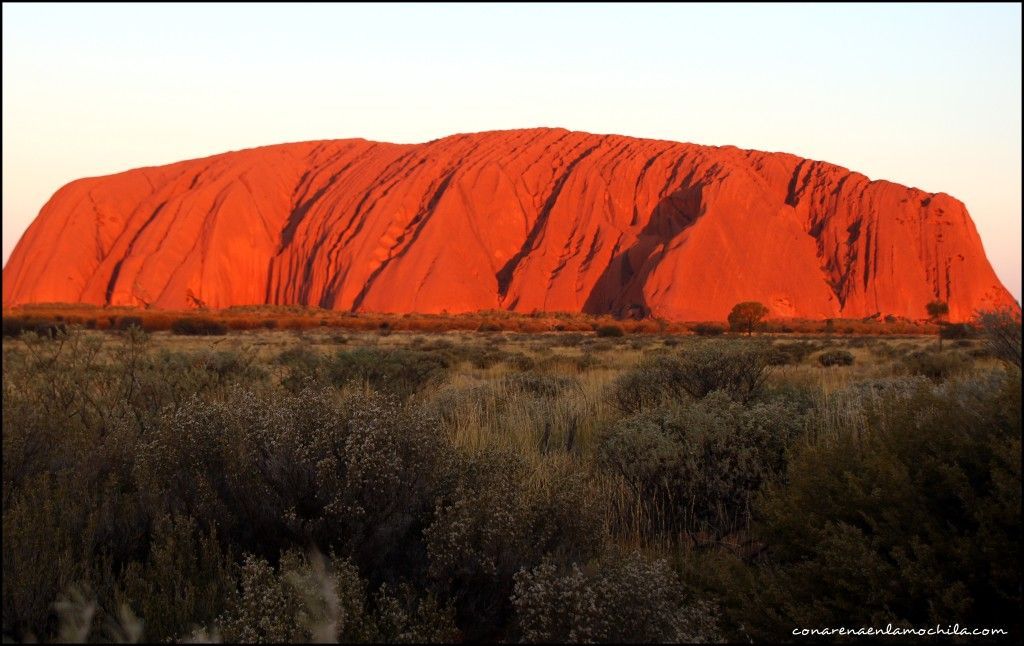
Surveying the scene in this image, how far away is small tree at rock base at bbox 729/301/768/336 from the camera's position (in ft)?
159

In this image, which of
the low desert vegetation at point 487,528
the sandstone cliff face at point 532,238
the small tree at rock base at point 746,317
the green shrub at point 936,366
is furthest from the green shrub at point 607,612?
the sandstone cliff face at point 532,238

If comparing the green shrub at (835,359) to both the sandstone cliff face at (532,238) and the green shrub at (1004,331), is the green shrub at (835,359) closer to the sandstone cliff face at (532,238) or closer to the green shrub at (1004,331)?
the green shrub at (1004,331)

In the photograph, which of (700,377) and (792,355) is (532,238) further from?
(700,377)

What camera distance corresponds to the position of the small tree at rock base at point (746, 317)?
48481 mm

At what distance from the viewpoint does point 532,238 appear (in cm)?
7394

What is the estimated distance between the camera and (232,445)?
13.7ft

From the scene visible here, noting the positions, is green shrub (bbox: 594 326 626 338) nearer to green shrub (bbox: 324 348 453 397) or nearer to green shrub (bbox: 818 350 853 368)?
green shrub (bbox: 818 350 853 368)

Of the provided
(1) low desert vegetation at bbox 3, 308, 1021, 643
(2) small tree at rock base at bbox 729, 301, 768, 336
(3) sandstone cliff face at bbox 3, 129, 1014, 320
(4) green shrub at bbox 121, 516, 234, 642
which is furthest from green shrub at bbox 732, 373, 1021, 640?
(3) sandstone cliff face at bbox 3, 129, 1014, 320

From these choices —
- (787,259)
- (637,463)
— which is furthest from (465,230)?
→ (637,463)

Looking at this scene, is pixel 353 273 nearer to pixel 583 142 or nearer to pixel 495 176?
pixel 495 176

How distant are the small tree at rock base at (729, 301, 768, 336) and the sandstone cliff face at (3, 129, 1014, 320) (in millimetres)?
9003

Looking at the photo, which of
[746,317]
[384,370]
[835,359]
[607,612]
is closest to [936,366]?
[835,359]

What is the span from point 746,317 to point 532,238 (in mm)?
28794

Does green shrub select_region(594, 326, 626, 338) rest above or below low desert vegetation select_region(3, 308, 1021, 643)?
below
